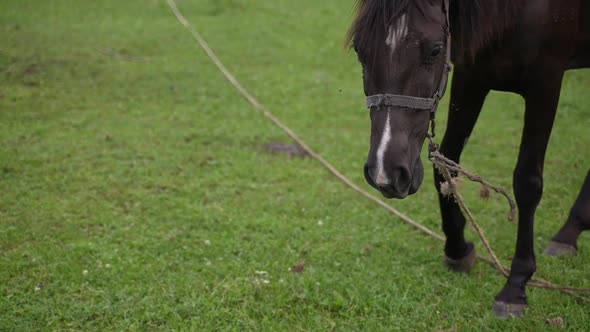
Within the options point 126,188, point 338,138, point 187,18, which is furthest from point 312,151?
point 187,18

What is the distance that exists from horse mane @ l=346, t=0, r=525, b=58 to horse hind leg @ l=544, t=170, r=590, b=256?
183cm

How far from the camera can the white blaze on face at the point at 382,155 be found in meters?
2.38

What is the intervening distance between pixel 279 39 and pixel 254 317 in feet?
25.4

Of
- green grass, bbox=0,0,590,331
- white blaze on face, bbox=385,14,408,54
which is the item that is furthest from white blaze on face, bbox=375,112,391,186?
green grass, bbox=0,0,590,331

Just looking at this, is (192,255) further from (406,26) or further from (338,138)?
(338,138)

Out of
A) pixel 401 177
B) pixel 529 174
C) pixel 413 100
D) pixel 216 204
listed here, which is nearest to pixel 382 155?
pixel 401 177

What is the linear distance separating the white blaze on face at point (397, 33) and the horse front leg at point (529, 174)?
1048mm

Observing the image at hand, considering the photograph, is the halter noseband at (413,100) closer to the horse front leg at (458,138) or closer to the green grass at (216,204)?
the horse front leg at (458,138)

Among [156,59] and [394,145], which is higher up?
[394,145]

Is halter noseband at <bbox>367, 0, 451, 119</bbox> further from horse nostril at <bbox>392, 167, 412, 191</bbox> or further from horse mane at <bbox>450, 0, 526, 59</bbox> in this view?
horse nostril at <bbox>392, 167, 412, 191</bbox>

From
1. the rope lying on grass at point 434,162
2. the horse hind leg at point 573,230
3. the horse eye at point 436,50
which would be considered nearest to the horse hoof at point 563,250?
the horse hind leg at point 573,230

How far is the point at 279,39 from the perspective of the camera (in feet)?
33.8

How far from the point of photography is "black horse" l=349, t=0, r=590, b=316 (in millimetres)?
2438

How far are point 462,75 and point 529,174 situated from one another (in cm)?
73
